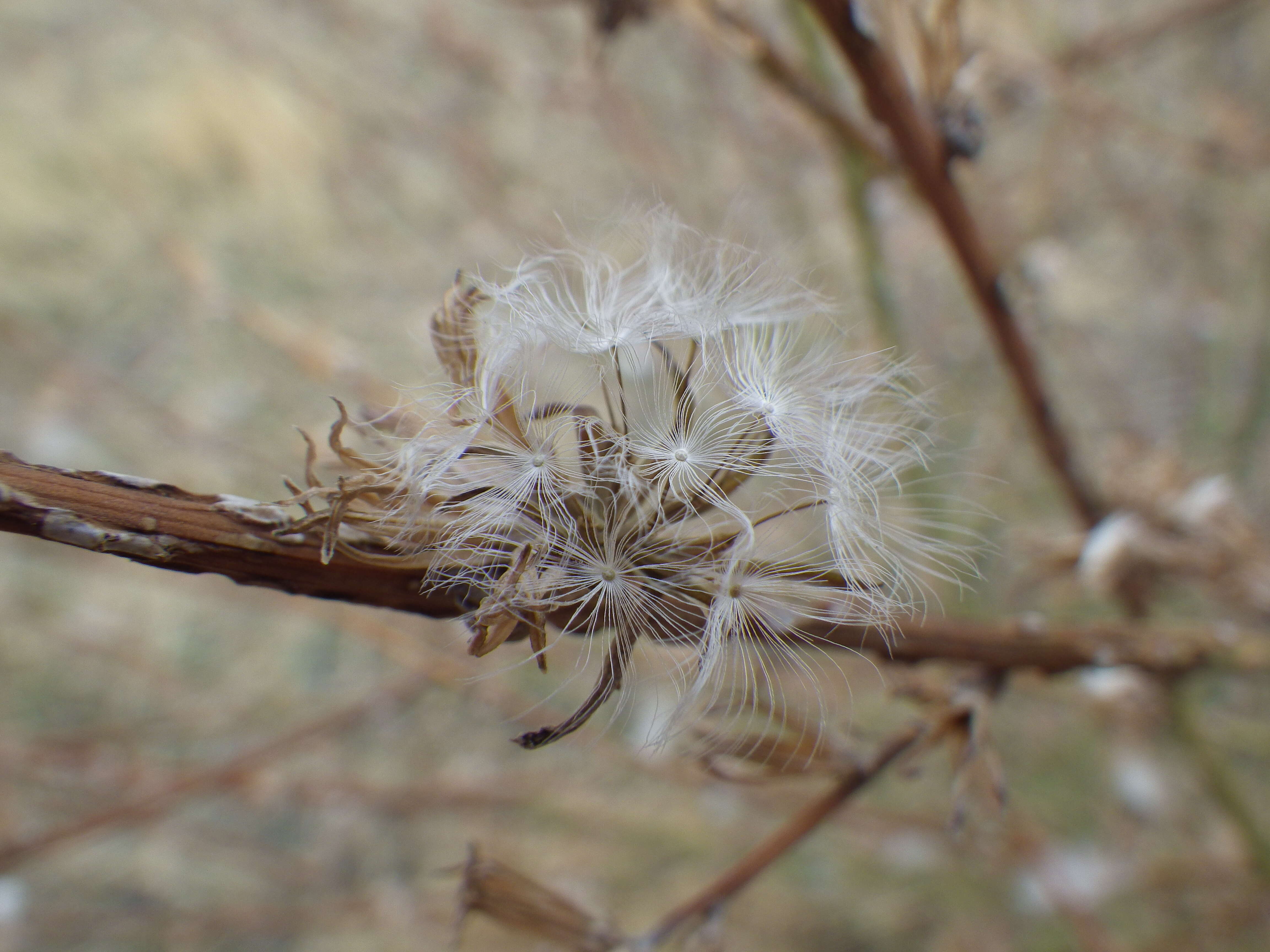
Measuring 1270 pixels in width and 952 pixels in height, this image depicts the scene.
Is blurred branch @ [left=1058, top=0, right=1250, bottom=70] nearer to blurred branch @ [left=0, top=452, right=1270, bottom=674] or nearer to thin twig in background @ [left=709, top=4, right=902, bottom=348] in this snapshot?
thin twig in background @ [left=709, top=4, right=902, bottom=348]

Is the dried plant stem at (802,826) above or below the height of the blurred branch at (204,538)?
below

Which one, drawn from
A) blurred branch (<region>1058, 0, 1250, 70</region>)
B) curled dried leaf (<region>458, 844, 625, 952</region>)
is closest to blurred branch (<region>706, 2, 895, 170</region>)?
curled dried leaf (<region>458, 844, 625, 952</region>)

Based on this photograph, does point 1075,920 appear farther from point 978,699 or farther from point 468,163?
point 468,163

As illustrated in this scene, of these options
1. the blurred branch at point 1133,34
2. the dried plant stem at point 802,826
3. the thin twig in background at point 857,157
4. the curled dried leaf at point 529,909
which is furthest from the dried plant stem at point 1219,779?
the blurred branch at point 1133,34

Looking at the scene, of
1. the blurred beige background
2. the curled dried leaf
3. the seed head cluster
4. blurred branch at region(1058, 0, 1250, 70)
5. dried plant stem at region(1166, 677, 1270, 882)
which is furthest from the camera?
the blurred beige background

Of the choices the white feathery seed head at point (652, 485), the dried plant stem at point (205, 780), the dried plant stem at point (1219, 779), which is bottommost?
the dried plant stem at point (1219, 779)

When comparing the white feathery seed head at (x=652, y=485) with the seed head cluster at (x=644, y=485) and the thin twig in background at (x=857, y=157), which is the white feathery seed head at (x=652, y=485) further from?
the thin twig in background at (x=857, y=157)

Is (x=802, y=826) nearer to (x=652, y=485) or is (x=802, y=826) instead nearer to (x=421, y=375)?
(x=652, y=485)
